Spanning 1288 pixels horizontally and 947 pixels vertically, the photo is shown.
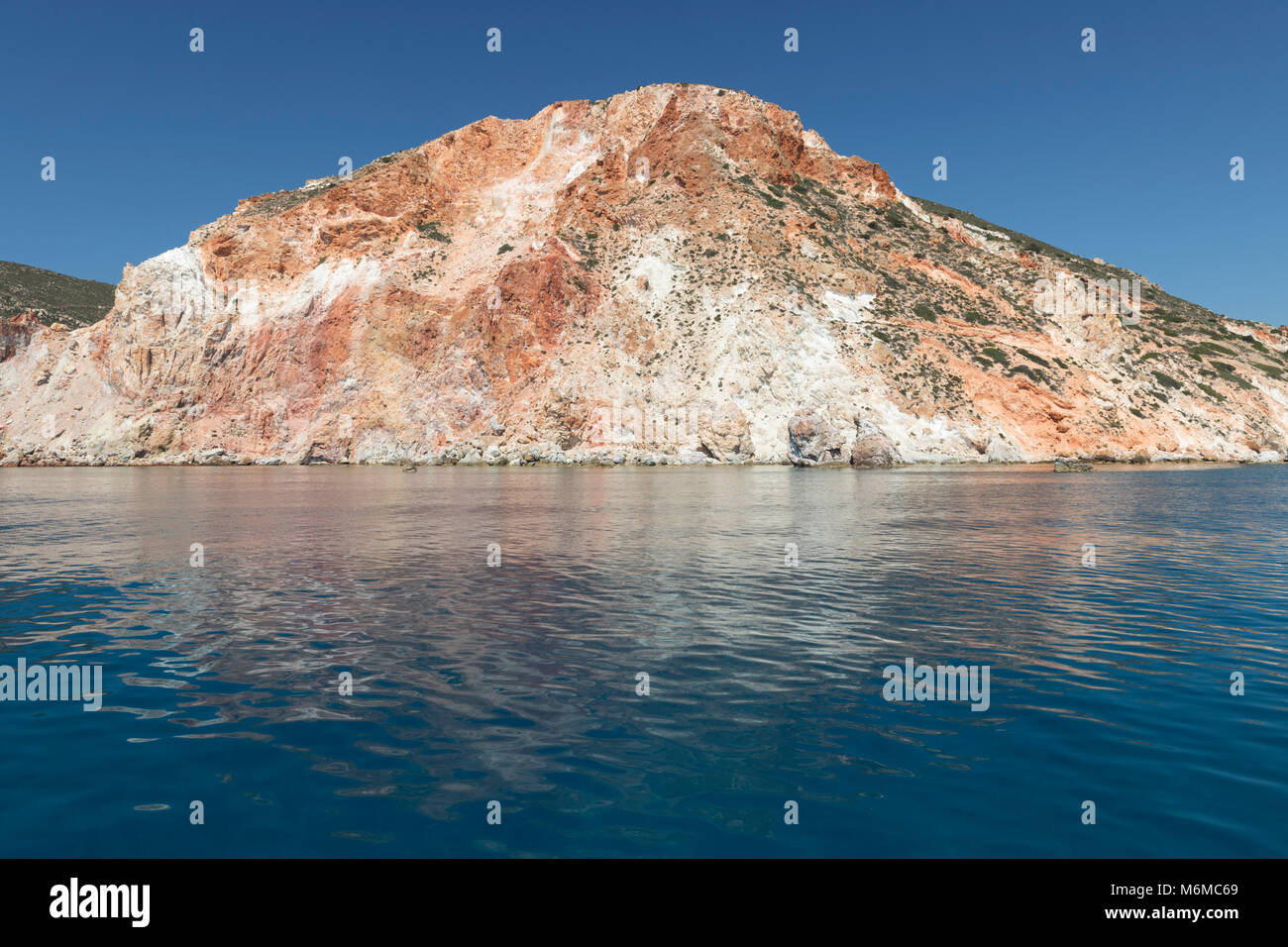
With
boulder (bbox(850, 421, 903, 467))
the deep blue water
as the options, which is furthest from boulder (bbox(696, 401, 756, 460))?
the deep blue water

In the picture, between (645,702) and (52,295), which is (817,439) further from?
(52,295)

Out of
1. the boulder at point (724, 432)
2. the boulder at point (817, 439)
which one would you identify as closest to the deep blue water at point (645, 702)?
the boulder at point (817, 439)

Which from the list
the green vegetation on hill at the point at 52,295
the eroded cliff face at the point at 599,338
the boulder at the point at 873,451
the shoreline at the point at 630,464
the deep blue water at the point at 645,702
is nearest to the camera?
the deep blue water at the point at 645,702

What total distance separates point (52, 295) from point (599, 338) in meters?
107

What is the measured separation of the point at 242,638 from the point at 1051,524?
26146 mm

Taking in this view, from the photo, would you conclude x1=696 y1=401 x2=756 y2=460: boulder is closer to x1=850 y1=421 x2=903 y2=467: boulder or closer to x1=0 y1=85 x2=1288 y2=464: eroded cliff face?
x1=0 y1=85 x2=1288 y2=464: eroded cliff face

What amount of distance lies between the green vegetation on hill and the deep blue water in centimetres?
12772

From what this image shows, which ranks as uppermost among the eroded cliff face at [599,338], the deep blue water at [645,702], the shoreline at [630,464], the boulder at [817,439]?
the eroded cliff face at [599,338]

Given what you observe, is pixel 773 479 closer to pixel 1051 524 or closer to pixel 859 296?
pixel 1051 524

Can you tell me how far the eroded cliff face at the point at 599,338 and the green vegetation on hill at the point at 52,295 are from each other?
29889 millimetres

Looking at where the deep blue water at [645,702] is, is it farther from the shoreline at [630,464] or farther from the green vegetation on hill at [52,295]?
the green vegetation on hill at [52,295]

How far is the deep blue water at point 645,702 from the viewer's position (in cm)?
651

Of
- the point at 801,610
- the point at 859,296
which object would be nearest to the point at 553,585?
the point at 801,610

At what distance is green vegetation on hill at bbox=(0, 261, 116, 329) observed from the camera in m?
122
